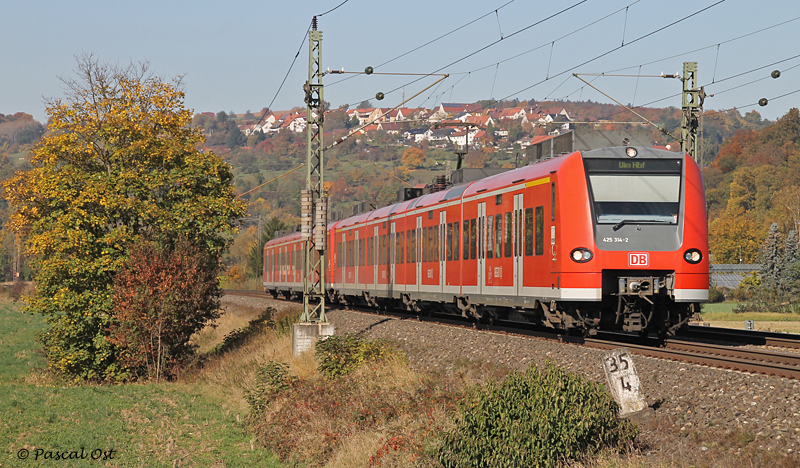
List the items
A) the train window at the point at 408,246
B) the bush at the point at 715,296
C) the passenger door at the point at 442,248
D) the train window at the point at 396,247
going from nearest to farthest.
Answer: the passenger door at the point at 442,248 < the train window at the point at 408,246 < the train window at the point at 396,247 < the bush at the point at 715,296

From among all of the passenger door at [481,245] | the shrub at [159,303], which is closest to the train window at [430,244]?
the passenger door at [481,245]

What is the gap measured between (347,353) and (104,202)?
12.0 meters

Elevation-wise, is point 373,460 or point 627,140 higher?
point 627,140

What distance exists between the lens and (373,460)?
12.0 metres

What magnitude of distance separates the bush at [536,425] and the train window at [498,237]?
905 centimetres

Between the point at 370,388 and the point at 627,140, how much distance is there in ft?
22.8

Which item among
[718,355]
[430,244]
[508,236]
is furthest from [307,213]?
[718,355]

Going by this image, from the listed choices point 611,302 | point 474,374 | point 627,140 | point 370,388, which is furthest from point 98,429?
point 627,140

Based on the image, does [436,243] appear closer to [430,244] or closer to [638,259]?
[430,244]

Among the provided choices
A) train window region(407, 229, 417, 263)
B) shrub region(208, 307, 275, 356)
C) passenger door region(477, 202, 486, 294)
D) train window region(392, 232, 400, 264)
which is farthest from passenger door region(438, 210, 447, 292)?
shrub region(208, 307, 275, 356)

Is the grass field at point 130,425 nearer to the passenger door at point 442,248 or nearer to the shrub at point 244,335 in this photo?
the shrub at point 244,335

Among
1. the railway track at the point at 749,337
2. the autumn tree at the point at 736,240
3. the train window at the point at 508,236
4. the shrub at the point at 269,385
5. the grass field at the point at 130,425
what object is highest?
the autumn tree at the point at 736,240

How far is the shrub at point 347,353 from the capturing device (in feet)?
59.1

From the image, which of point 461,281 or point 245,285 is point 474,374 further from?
point 245,285
